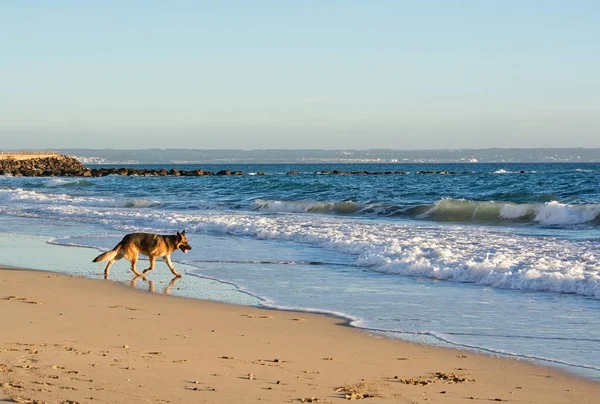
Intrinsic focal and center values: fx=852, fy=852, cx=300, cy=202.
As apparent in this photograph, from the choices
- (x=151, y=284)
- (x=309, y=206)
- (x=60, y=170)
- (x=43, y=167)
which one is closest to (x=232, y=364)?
(x=151, y=284)

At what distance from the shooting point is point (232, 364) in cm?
654

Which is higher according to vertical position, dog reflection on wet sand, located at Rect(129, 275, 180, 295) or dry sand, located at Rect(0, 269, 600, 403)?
dry sand, located at Rect(0, 269, 600, 403)

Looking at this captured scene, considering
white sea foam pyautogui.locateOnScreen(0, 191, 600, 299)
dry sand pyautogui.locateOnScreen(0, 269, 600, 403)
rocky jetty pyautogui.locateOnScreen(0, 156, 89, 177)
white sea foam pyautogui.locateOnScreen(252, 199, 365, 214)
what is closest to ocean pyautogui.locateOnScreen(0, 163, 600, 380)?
white sea foam pyautogui.locateOnScreen(0, 191, 600, 299)

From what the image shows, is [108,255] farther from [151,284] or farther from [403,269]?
[403,269]

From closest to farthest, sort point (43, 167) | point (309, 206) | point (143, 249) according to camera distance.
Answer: point (143, 249), point (309, 206), point (43, 167)

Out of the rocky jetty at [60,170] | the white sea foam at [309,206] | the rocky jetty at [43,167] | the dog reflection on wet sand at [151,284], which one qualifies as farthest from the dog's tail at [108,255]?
the rocky jetty at [43,167]

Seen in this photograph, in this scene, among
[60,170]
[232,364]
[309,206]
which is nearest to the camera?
[232,364]

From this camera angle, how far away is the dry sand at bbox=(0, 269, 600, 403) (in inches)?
A: 221

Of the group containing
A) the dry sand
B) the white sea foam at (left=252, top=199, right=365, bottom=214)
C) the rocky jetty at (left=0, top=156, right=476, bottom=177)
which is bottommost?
the rocky jetty at (left=0, top=156, right=476, bottom=177)

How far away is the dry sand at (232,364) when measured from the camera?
5617 millimetres

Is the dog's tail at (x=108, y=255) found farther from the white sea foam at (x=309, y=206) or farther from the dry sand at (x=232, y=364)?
the white sea foam at (x=309, y=206)

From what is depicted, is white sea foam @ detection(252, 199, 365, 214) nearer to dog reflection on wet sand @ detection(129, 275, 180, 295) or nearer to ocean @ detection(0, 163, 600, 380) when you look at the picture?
ocean @ detection(0, 163, 600, 380)

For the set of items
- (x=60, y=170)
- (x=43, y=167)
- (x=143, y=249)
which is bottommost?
(x=60, y=170)

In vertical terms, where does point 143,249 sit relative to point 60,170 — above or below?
above
